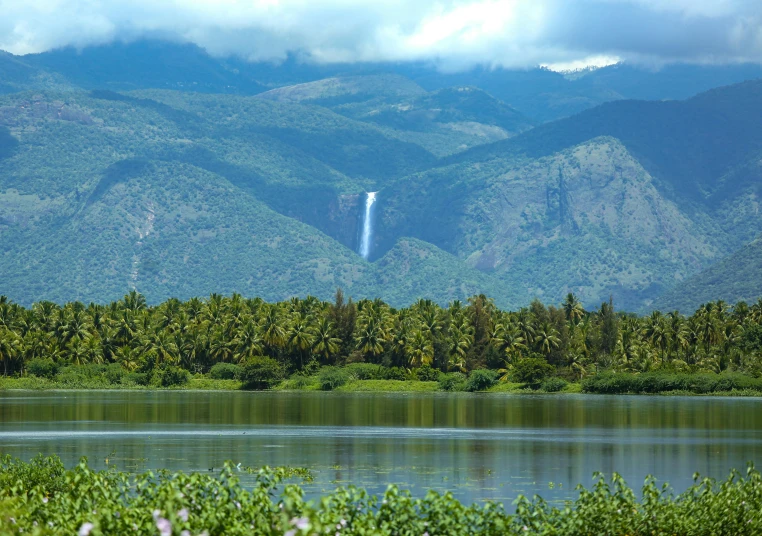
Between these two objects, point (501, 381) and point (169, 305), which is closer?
point (501, 381)

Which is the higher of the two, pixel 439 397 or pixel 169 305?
pixel 169 305

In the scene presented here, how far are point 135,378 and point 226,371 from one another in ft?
39.0

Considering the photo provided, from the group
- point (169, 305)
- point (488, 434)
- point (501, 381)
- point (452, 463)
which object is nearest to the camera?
point (452, 463)

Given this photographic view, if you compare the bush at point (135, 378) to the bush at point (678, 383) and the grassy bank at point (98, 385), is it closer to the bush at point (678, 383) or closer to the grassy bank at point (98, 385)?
the grassy bank at point (98, 385)

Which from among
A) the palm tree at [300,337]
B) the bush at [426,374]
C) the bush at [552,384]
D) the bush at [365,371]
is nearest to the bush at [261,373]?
the palm tree at [300,337]

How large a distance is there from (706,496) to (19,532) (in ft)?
55.1

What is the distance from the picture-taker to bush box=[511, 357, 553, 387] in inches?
6250

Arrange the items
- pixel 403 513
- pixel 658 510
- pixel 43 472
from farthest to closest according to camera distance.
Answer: pixel 43 472, pixel 658 510, pixel 403 513

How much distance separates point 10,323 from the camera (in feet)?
555

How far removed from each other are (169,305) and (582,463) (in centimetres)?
13101

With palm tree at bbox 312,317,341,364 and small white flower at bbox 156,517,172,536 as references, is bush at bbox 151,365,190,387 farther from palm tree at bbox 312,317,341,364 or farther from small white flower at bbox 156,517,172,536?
small white flower at bbox 156,517,172,536

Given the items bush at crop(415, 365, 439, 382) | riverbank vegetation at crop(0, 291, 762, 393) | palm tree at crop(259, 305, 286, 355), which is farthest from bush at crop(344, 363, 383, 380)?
palm tree at crop(259, 305, 286, 355)

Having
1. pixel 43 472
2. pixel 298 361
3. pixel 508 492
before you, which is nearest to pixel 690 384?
pixel 298 361

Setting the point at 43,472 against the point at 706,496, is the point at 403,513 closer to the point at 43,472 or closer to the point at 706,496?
the point at 706,496
